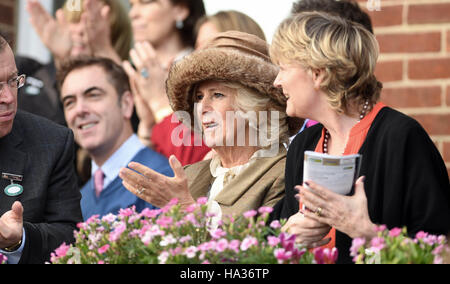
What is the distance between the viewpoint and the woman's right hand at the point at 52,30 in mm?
6133

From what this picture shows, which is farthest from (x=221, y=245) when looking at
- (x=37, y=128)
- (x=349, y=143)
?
(x=37, y=128)

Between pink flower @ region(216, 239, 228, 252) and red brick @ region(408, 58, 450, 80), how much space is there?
2.72 metres

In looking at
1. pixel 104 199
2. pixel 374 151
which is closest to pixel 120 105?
pixel 104 199

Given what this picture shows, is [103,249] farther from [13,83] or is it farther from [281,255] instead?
[13,83]

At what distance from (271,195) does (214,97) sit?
1.80 feet

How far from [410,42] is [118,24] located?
2.20 metres

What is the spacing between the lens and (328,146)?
3604 mm

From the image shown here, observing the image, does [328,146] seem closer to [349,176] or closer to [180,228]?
[349,176]

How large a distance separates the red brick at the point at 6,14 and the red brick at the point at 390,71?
10.7 feet

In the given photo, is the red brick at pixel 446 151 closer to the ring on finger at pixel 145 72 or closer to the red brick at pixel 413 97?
the red brick at pixel 413 97

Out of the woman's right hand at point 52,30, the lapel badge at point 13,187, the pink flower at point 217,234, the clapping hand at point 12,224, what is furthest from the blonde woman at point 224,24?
the pink flower at point 217,234

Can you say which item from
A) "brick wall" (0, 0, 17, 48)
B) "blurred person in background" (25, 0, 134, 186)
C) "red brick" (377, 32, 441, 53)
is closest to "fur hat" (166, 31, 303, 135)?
"red brick" (377, 32, 441, 53)

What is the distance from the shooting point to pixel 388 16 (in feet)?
16.8

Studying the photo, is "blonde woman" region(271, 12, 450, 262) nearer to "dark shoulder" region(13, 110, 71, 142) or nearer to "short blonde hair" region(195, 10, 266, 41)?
"dark shoulder" region(13, 110, 71, 142)
